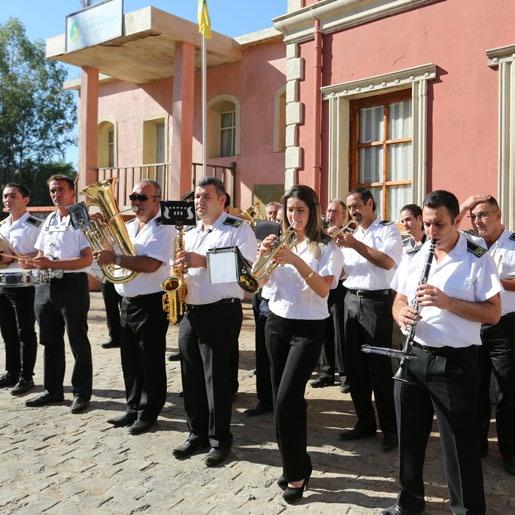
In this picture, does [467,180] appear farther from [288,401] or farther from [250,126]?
[250,126]

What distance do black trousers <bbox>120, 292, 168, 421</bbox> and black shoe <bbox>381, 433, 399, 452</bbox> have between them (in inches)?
74.0

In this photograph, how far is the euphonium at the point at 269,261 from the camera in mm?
3758

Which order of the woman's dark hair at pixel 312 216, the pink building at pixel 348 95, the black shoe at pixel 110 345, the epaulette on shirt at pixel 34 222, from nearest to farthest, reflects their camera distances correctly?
the woman's dark hair at pixel 312 216, the epaulette on shirt at pixel 34 222, the pink building at pixel 348 95, the black shoe at pixel 110 345

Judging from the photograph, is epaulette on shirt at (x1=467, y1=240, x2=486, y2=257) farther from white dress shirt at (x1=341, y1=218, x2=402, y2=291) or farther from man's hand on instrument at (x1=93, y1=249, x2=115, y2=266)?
man's hand on instrument at (x1=93, y1=249, x2=115, y2=266)

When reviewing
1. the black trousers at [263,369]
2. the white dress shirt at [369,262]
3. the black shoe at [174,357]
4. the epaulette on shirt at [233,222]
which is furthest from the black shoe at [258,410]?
the black shoe at [174,357]

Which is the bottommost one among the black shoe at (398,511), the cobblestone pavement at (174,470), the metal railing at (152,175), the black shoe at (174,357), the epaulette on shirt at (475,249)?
the cobblestone pavement at (174,470)

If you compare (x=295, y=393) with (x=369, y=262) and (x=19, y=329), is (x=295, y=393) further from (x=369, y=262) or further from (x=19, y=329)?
(x=19, y=329)

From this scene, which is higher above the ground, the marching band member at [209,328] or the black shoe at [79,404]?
the marching band member at [209,328]

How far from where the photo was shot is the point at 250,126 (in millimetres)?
13711

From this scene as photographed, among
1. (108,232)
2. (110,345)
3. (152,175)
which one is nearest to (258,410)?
(108,232)

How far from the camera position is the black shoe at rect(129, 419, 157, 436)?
195 inches

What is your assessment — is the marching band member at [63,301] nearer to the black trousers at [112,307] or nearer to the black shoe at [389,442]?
the black trousers at [112,307]

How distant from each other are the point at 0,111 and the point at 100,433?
107ft

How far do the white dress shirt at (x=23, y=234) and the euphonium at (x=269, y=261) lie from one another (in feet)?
10.7
